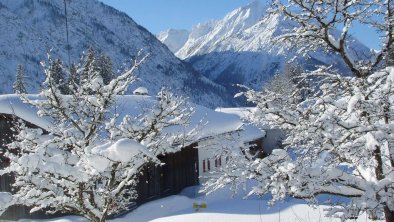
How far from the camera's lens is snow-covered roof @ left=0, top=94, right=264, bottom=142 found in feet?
65.7

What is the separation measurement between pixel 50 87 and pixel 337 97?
22.5 feet

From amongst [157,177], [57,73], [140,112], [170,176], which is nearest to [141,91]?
[140,112]

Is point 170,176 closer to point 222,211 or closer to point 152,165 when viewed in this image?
point 152,165

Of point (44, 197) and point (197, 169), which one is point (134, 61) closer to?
point (44, 197)

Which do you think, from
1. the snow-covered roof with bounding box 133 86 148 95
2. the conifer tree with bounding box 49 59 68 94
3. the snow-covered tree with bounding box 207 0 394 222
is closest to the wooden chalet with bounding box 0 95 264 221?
the snow-covered roof with bounding box 133 86 148 95

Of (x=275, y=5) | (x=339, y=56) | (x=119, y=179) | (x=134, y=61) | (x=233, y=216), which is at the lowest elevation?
(x=233, y=216)

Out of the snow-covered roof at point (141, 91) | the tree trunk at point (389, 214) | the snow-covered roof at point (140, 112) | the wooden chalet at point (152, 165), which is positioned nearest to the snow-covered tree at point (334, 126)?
the tree trunk at point (389, 214)

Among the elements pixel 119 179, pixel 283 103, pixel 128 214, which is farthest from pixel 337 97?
pixel 128 214

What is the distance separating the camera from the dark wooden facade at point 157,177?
21.3 m

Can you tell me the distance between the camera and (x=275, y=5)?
7.71m

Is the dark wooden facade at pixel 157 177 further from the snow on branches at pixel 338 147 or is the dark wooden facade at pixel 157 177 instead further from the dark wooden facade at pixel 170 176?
the snow on branches at pixel 338 147

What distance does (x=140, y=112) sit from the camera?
26109 millimetres

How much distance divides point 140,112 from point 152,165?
426cm

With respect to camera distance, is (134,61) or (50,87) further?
(134,61)
